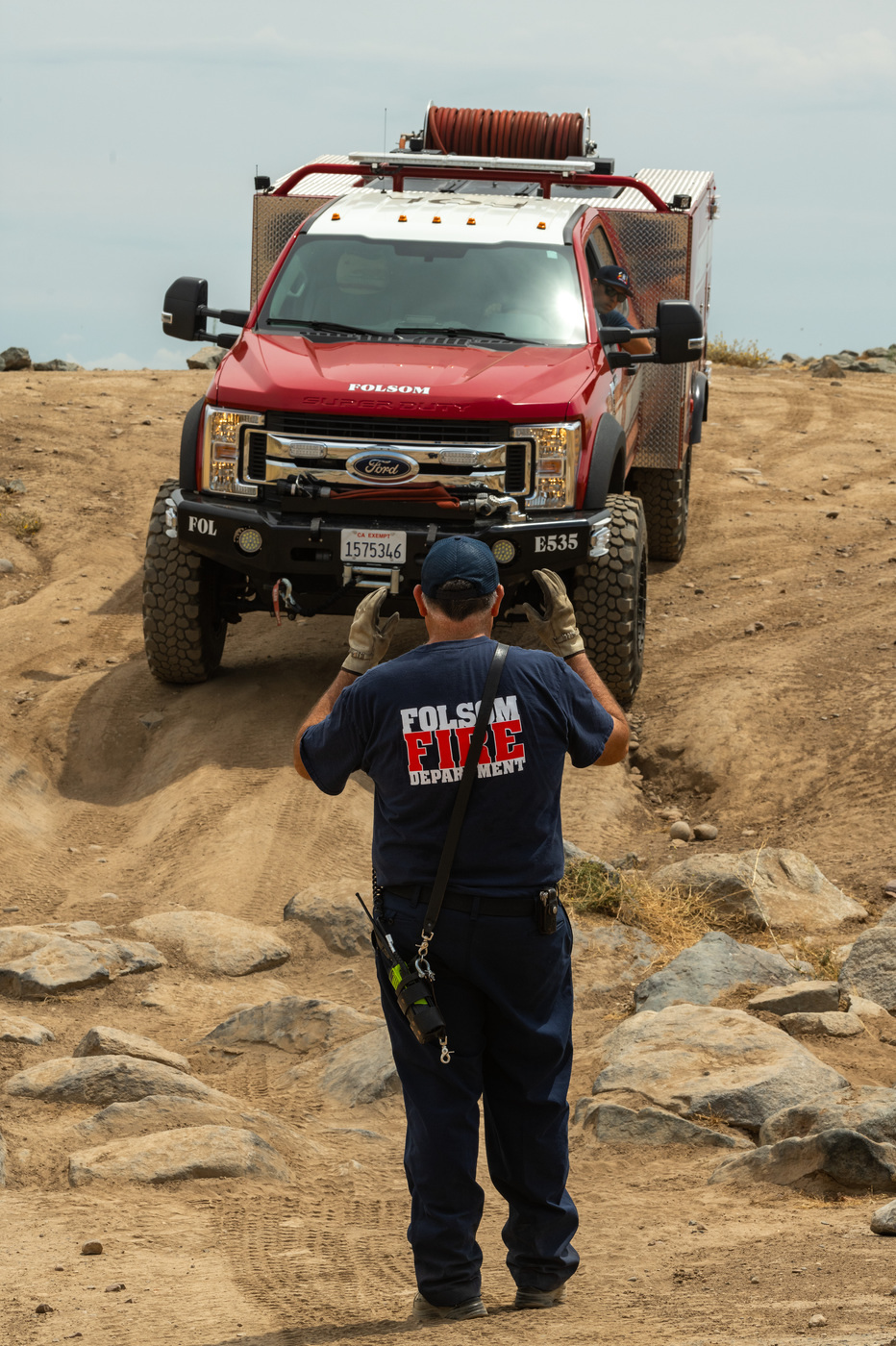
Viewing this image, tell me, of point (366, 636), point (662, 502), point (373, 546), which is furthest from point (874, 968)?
point (662, 502)

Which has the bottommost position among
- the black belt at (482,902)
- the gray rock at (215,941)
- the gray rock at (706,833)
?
the gray rock at (215,941)

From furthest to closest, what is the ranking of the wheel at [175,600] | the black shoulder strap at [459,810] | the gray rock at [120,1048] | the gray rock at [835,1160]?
1. the wheel at [175,600]
2. the gray rock at [120,1048]
3. the gray rock at [835,1160]
4. the black shoulder strap at [459,810]

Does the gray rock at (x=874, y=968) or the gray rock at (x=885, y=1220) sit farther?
the gray rock at (x=874, y=968)

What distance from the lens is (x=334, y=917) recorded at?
661 centimetres

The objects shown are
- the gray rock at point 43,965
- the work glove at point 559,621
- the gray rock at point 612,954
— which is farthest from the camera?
the gray rock at point 612,954

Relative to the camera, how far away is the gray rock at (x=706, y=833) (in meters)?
7.75

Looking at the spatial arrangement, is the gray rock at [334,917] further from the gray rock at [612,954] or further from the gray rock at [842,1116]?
the gray rock at [842,1116]

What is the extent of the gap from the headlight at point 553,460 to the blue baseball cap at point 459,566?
4264 mm

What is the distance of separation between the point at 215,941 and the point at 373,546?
7.27ft

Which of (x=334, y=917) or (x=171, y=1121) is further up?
(x=171, y=1121)

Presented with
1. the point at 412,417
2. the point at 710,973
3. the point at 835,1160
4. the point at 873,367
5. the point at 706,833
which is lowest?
the point at 706,833

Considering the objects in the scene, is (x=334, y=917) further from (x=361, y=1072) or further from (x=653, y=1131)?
(x=653, y=1131)

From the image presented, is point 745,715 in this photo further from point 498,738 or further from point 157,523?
point 498,738

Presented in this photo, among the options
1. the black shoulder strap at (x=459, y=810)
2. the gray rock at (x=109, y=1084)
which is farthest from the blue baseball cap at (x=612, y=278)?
the black shoulder strap at (x=459, y=810)
